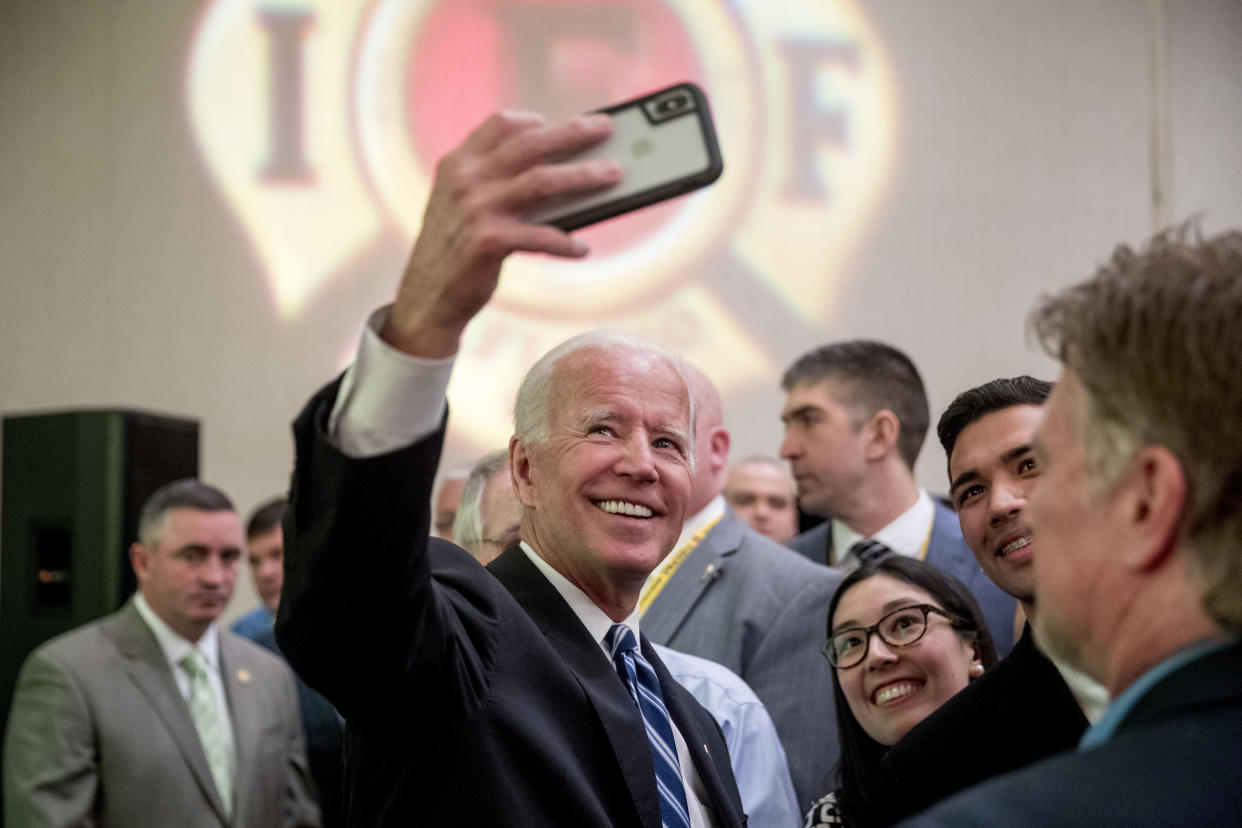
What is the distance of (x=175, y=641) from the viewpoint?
3734 millimetres

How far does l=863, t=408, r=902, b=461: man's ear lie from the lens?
127 inches

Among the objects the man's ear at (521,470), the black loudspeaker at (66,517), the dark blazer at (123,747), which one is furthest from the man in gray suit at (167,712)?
the man's ear at (521,470)

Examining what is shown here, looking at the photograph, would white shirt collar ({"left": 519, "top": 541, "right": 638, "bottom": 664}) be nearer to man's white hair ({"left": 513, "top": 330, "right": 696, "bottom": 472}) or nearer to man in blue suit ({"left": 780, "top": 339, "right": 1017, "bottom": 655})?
man's white hair ({"left": 513, "top": 330, "right": 696, "bottom": 472})

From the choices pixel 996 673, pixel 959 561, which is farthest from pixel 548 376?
pixel 959 561

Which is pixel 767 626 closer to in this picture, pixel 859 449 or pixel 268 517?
pixel 859 449

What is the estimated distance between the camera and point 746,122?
6238 mm

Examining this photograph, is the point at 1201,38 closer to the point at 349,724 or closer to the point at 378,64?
→ the point at 378,64

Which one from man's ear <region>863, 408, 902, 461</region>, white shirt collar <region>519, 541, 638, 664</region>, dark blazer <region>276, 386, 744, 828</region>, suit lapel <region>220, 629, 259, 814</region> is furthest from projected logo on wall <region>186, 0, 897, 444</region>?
dark blazer <region>276, 386, 744, 828</region>

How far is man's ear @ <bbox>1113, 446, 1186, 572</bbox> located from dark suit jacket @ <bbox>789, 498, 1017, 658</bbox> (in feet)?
4.23

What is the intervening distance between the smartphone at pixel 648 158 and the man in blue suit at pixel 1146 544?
290 mm

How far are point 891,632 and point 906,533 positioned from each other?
3.46 ft

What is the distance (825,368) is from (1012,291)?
346 centimetres

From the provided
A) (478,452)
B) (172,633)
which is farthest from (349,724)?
(478,452)

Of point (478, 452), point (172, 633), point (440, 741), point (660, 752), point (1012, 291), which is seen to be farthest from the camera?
point (1012, 291)
